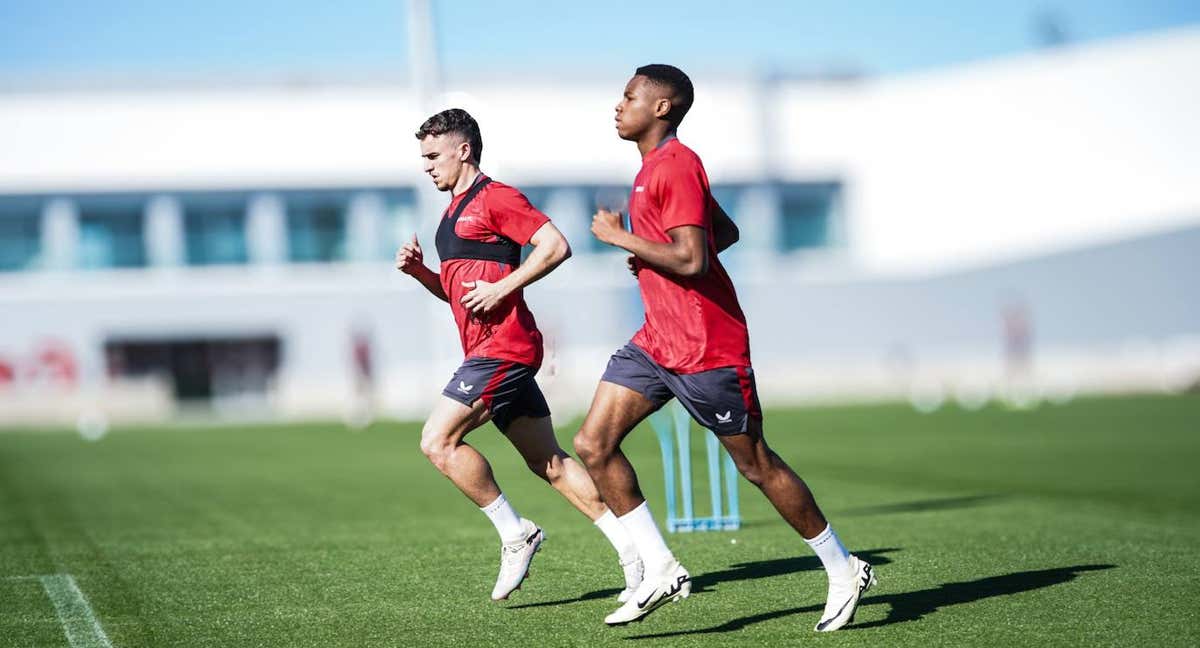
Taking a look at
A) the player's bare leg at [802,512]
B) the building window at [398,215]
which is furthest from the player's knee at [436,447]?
the building window at [398,215]

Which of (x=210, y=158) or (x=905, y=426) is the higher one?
(x=210, y=158)

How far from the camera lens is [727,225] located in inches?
265

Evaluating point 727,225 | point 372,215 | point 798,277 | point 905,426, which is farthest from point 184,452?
point 798,277

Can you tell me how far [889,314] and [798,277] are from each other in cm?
320

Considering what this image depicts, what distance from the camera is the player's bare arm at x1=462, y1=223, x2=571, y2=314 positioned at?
265 inches

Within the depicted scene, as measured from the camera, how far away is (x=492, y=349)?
7035 millimetres

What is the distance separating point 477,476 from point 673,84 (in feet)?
6.60

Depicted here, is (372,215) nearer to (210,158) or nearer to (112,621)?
(210,158)

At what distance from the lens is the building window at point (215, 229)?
49.3 metres

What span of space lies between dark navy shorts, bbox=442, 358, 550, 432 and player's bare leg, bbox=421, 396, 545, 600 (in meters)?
0.04

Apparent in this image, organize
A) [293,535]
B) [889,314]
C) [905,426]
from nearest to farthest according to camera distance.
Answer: [293,535]
[905,426]
[889,314]

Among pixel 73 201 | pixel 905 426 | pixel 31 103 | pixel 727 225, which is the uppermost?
pixel 31 103

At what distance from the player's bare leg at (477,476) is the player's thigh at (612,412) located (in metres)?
0.71

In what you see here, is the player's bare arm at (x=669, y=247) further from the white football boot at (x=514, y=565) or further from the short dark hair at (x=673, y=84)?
the white football boot at (x=514, y=565)
